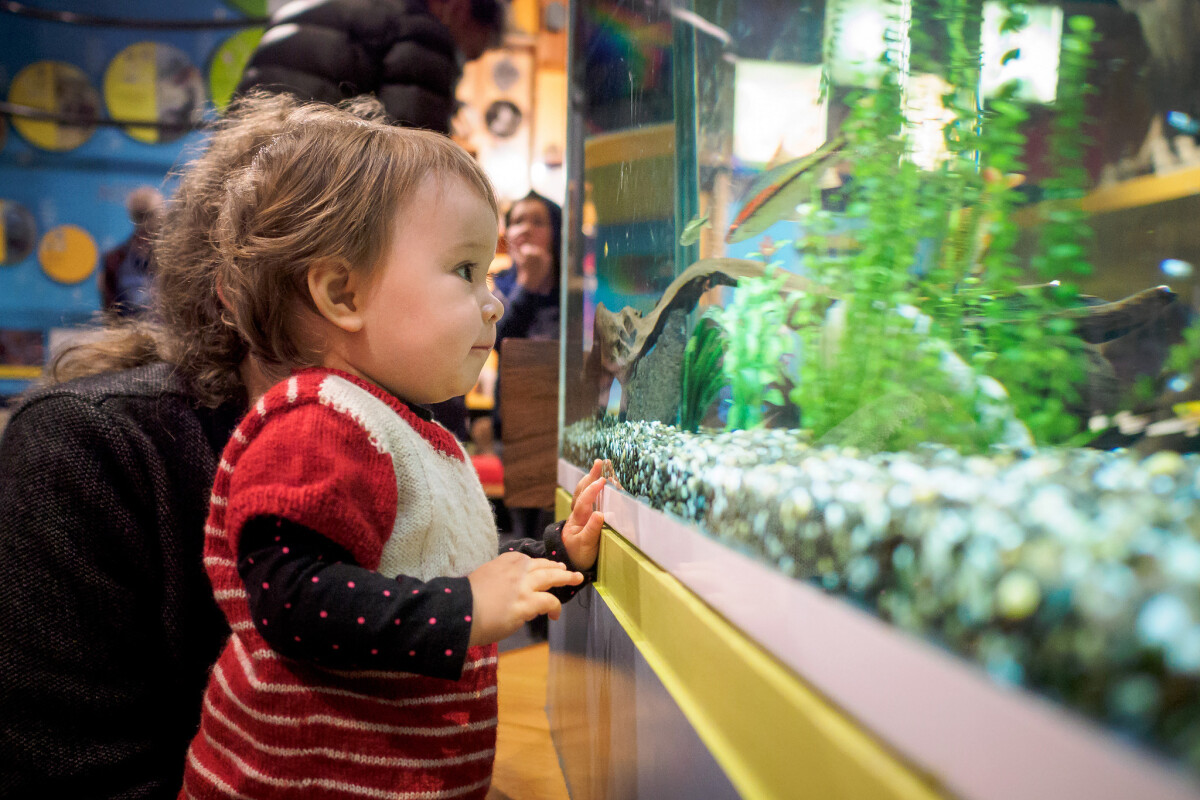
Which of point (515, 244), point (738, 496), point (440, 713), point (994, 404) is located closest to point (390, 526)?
point (440, 713)

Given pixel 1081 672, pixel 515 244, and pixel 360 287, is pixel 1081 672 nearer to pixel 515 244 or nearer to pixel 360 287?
pixel 360 287

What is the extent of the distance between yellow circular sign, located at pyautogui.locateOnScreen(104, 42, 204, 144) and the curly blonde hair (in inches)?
157

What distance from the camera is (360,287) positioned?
2.84 ft

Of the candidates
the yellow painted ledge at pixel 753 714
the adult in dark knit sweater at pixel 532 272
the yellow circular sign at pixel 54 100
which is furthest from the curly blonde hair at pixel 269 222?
the yellow circular sign at pixel 54 100

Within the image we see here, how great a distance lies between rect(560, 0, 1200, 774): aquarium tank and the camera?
266 mm

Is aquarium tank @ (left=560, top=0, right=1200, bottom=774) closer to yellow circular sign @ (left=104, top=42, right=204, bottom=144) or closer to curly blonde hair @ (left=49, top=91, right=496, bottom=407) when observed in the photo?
curly blonde hair @ (left=49, top=91, right=496, bottom=407)

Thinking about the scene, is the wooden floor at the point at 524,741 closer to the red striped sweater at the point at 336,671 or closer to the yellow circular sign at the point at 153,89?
the red striped sweater at the point at 336,671

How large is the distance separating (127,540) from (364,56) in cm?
133

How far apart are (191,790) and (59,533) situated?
34 cm

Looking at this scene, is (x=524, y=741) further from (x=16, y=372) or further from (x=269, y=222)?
(x=16, y=372)

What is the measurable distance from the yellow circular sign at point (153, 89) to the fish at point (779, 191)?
4618 millimetres

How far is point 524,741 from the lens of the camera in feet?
4.52

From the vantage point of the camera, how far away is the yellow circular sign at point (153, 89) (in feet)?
14.5

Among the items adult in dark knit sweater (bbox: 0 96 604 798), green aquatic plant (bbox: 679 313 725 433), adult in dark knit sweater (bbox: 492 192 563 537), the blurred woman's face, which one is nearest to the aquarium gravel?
green aquatic plant (bbox: 679 313 725 433)
